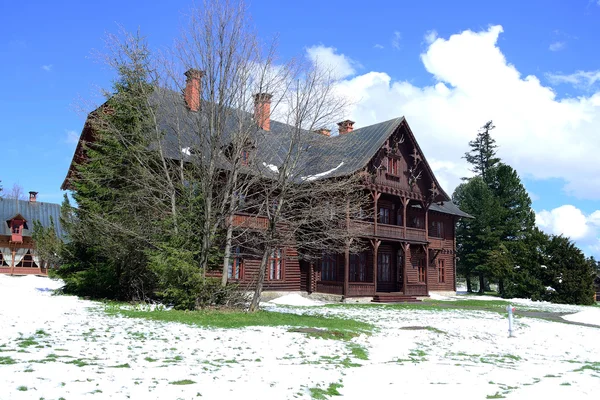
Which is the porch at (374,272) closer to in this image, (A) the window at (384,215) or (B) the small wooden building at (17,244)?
(A) the window at (384,215)

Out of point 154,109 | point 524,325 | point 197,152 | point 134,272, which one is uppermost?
point 154,109

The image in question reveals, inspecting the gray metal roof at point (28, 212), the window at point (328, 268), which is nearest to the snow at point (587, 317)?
the window at point (328, 268)

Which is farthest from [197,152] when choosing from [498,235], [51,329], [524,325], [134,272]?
[498,235]

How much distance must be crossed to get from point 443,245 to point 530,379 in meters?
31.8

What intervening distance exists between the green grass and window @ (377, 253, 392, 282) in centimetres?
1733

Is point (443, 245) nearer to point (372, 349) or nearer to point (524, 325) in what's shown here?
point (524, 325)

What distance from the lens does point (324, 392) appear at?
7.50 meters

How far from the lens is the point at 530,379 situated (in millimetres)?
9094

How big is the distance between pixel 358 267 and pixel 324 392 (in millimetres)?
24548

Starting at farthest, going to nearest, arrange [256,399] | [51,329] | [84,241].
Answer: [84,241] < [51,329] < [256,399]

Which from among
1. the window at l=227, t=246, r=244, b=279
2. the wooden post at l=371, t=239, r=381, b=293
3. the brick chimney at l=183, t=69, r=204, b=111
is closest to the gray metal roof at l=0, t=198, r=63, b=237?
the window at l=227, t=246, r=244, b=279

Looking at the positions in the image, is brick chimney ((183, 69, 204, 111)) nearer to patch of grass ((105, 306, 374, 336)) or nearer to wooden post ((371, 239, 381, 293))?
patch of grass ((105, 306, 374, 336))

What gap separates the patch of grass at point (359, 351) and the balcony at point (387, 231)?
1552cm

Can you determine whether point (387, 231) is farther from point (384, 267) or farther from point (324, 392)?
point (324, 392)
